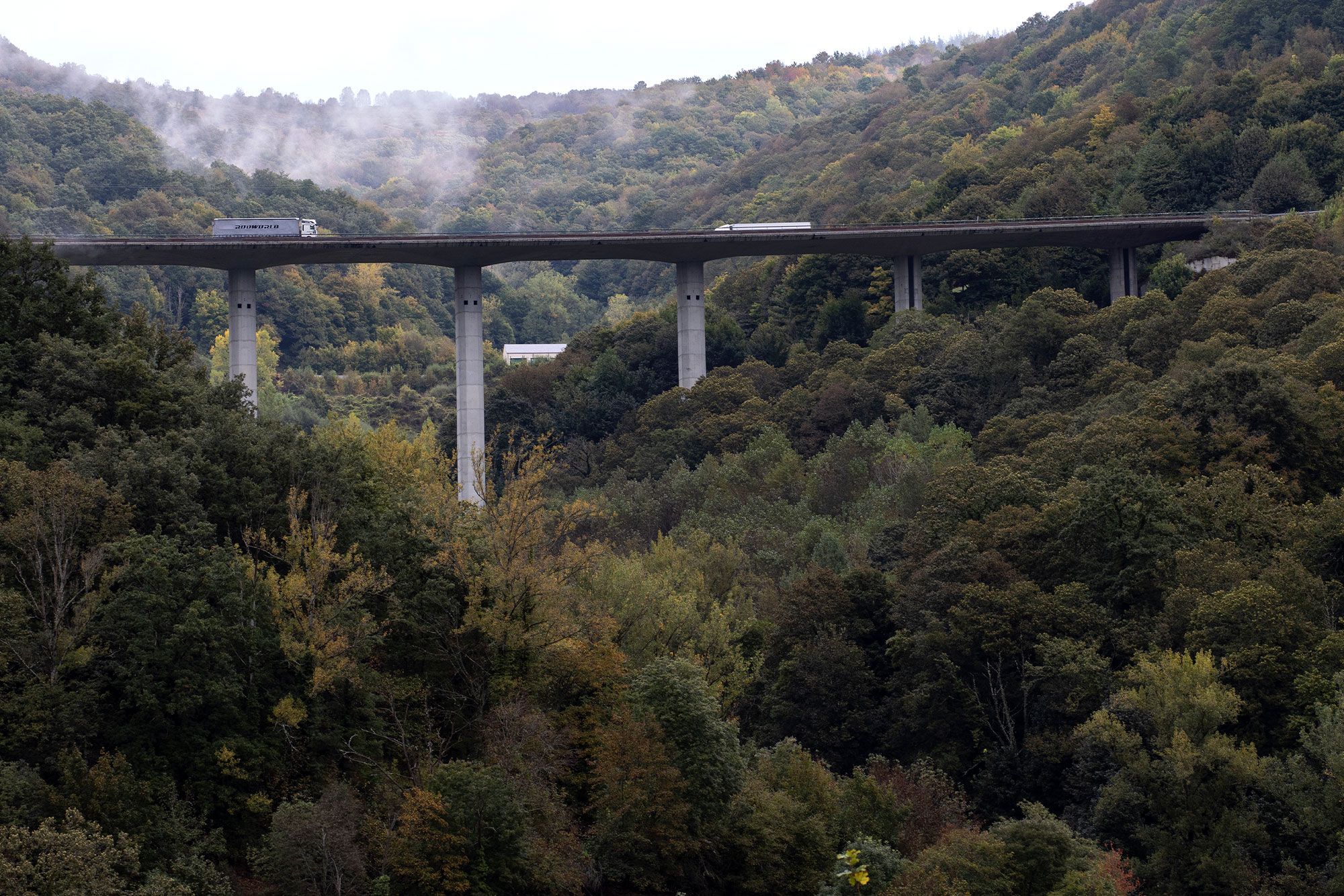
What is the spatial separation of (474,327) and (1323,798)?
58.3 m

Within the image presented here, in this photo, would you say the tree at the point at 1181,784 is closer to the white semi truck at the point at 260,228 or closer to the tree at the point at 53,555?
the tree at the point at 53,555

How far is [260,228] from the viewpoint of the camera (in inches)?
3314

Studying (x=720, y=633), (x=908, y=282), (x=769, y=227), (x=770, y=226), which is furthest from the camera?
(x=908, y=282)

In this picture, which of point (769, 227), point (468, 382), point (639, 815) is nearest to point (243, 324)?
point (468, 382)

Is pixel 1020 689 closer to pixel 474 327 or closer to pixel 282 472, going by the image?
pixel 282 472

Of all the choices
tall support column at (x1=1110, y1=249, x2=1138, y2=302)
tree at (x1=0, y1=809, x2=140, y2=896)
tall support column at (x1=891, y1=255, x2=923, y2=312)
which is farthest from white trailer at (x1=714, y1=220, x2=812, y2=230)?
tree at (x1=0, y1=809, x2=140, y2=896)

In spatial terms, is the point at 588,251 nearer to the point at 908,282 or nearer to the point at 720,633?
the point at 908,282

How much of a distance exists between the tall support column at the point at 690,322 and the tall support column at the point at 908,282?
11308 millimetres

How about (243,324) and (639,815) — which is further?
(243,324)

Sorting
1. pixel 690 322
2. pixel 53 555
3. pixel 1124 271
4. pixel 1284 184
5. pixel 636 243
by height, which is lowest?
pixel 53 555

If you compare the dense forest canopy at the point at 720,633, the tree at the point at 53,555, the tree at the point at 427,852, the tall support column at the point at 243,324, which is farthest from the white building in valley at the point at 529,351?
Answer: the tree at the point at 427,852

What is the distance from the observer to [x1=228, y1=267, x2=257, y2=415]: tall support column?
82750 mm

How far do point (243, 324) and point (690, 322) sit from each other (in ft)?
76.8

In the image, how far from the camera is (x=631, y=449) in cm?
8856
